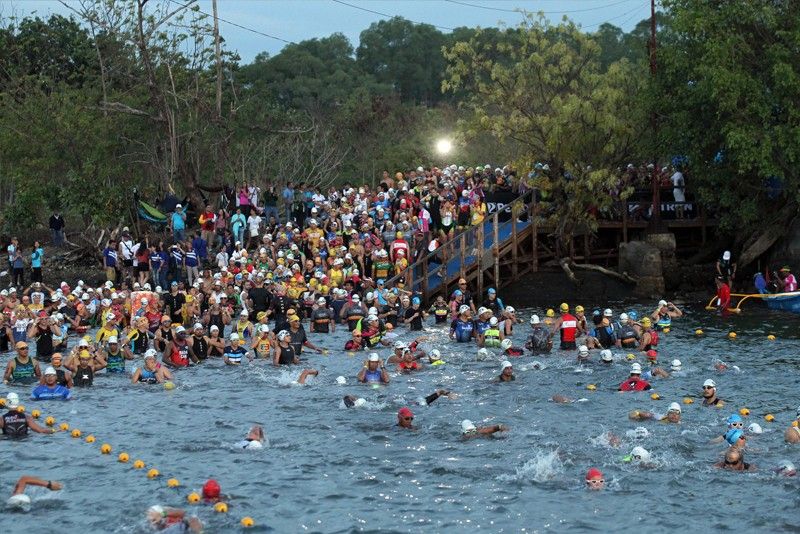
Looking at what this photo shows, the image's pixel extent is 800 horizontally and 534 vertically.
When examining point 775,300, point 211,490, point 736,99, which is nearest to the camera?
point 211,490

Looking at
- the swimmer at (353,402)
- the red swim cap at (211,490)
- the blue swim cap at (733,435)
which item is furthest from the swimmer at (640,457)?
the red swim cap at (211,490)

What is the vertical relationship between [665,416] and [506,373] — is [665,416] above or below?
below

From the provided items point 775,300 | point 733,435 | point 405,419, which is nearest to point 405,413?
point 405,419

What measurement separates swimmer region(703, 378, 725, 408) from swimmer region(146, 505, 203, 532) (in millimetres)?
10660

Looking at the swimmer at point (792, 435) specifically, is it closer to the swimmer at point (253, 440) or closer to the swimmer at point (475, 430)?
the swimmer at point (475, 430)

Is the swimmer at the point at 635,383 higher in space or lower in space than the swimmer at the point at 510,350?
lower

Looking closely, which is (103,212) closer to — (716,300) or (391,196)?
(391,196)

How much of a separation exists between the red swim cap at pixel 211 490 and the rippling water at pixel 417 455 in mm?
251

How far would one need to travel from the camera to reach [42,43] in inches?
2266

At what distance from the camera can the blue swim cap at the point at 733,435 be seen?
762 inches

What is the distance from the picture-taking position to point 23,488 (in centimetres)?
1769

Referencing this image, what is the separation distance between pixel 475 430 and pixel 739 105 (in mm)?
17674

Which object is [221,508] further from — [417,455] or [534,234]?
[534,234]

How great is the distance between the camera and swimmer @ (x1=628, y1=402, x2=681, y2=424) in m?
21.6
